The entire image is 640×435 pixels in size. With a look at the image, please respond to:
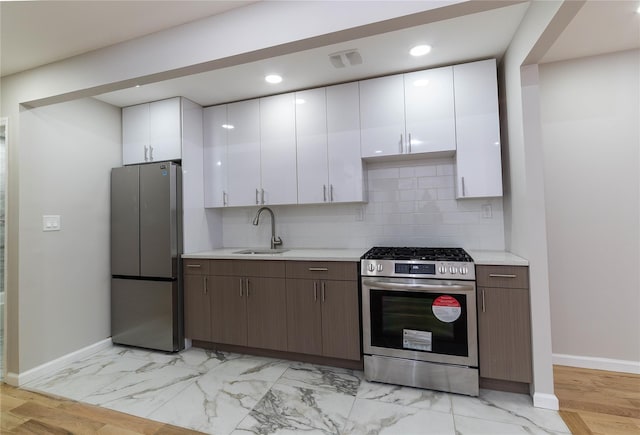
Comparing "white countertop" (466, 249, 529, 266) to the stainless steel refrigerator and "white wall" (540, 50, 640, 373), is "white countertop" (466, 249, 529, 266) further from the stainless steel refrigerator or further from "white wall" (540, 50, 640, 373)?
the stainless steel refrigerator

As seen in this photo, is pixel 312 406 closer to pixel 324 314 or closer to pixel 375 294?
pixel 324 314

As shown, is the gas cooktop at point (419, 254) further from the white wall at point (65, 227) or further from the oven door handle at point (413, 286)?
the white wall at point (65, 227)

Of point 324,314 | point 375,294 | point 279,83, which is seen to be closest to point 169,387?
point 324,314

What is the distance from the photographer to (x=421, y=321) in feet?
7.35

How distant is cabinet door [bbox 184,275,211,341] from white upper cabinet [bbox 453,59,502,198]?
2506 millimetres

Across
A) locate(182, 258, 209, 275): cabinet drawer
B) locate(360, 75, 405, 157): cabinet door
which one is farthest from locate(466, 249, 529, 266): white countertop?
locate(182, 258, 209, 275): cabinet drawer

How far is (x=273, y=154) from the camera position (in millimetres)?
3100

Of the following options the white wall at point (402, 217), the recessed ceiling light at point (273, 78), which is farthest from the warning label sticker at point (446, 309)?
the recessed ceiling light at point (273, 78)

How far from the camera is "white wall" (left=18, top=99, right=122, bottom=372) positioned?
8.28 feet

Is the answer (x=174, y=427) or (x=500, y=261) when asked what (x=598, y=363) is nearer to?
(x=500, y=261)

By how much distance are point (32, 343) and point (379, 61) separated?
3711mm

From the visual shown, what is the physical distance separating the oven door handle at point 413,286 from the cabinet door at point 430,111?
115 cm

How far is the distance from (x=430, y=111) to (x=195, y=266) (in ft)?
8.51

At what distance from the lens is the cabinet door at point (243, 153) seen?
3.16 metres
